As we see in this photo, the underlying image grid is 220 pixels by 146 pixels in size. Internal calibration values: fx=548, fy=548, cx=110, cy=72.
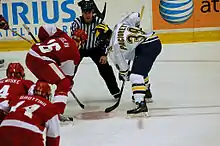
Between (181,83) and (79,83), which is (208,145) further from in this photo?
(79,83)

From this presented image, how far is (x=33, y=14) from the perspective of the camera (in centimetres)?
738

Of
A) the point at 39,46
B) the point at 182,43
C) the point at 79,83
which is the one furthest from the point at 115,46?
the point at 182,43

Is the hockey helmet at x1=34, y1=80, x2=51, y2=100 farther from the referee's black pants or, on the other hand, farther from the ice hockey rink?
the referee's black pants

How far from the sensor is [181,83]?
539cm

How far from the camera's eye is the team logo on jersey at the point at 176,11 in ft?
24.4

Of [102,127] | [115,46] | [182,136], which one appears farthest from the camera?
[115,46]

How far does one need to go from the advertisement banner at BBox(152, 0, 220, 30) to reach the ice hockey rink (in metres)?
0.87

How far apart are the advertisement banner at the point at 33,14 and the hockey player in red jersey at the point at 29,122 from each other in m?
4.76

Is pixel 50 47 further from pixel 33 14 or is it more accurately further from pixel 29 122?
pixel 33 14

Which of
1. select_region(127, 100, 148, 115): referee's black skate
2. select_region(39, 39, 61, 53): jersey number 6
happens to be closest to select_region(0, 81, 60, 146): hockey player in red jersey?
select_region(39, 39, 61, 53): jersey number 6

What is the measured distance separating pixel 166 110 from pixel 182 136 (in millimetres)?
732

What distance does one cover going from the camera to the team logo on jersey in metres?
7.44

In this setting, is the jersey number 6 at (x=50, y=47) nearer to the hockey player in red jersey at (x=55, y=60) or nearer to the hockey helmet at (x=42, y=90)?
the hockey player in red jersey at (x=55, y=60)

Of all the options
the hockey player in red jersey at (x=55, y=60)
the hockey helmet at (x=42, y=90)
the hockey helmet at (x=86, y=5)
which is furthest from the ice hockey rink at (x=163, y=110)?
the hockey helmet at (x=42, y=90)
